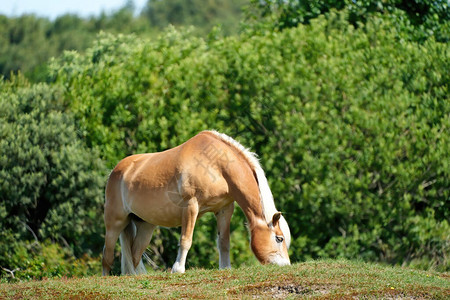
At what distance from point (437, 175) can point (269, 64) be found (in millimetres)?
5016

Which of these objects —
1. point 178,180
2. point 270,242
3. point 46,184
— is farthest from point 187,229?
point 46,184

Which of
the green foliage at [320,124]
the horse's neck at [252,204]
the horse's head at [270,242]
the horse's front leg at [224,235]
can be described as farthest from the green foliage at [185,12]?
the horse's head at [270,242]

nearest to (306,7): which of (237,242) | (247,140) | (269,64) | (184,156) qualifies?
(269,64)

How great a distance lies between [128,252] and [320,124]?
647cm

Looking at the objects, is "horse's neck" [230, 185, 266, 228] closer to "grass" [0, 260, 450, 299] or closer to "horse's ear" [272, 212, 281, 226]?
"horse's ear" [272, 212, 281, 226]

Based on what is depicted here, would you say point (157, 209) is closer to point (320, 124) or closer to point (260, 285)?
point (260, 285)

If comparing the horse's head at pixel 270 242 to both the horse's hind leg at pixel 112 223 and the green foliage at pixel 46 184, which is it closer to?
the horse's hind leg at pixel 112 223

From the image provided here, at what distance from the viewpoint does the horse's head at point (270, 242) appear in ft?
33.7

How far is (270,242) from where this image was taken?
10.3 m

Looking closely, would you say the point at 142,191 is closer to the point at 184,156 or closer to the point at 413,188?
the point at 184,156

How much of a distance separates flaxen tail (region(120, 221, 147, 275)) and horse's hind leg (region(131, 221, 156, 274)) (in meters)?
0.03

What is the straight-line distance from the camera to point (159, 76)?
1794 cm

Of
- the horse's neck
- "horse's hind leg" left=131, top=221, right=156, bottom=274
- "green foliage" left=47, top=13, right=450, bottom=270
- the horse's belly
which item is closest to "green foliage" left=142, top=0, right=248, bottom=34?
"green foliage" left=47, top=13, right=450, bottom=270

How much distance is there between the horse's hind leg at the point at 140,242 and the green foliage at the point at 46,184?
509 cm
